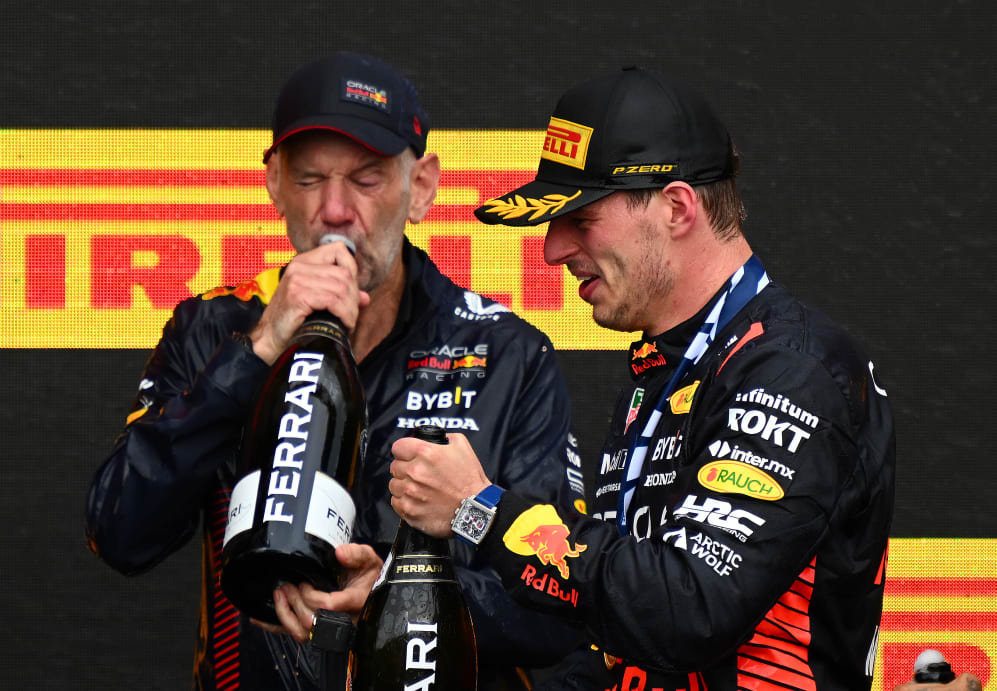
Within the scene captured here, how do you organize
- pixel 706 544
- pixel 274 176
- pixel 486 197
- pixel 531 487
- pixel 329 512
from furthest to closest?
pixel 486 197
pixel 274 176
pixel 531 487
pixel 329 512
pixel 706 544

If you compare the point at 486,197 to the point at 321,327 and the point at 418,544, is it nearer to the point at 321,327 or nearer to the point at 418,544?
the point at 321,327

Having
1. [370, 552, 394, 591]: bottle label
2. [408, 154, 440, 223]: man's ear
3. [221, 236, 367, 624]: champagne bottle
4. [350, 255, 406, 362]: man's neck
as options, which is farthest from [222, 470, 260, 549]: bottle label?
[408, 154, 440, 223]: man's ear

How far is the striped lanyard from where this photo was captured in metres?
1.46

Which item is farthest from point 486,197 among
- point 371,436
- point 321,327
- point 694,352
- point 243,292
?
point 694,352

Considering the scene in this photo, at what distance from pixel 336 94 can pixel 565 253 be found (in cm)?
47

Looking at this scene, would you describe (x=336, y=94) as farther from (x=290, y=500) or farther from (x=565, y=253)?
(x=290, y=500)

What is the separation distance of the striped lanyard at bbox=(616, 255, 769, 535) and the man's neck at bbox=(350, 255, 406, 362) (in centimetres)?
54

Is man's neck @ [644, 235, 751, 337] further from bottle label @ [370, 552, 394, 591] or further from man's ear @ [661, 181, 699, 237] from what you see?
bottle label @ [370, 552, 394, 591]

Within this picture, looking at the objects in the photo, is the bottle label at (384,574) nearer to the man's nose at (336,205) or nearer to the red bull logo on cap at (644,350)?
the red bull logo on cap at (644,350)

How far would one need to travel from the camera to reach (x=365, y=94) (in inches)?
73.0

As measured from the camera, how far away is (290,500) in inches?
54.4

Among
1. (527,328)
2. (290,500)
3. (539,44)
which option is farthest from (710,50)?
(290,500)

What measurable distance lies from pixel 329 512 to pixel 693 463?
0.38 meters

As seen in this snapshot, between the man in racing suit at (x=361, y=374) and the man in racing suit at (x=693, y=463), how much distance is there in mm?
236
